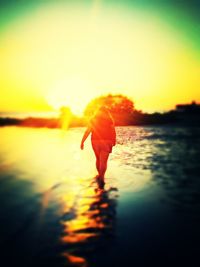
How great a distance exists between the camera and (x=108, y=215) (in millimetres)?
6031

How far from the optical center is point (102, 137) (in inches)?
369

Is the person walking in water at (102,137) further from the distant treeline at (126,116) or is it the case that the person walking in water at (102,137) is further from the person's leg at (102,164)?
the distant treeline at (126,116)

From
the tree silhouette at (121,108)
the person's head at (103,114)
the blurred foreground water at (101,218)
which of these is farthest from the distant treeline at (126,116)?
the blurred foreground water at (101,218)

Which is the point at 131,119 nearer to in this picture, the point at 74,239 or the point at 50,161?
A: the point at 50,161

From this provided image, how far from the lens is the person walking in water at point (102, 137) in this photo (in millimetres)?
9273

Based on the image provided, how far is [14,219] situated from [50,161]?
26.6 feet

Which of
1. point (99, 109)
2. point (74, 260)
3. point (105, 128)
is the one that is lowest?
point (74, 260)

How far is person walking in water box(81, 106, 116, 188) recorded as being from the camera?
9273 mm

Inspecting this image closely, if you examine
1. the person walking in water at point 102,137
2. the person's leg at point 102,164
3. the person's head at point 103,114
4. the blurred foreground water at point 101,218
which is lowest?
the blurred foreground water at point 101,218

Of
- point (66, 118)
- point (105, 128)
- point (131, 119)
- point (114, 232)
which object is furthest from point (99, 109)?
point (66, 118)

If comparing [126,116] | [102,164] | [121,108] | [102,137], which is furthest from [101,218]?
[126,116]

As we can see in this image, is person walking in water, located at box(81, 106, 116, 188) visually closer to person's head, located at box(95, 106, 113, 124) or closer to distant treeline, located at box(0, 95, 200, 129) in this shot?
person's head, located at box(95, 106, 113, 124)

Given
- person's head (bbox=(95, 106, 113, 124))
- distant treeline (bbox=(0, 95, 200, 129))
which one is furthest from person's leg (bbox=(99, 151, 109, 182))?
distant treeline (bbox=(0, 95, 200, 129))

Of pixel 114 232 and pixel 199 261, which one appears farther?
pixel 114 232
